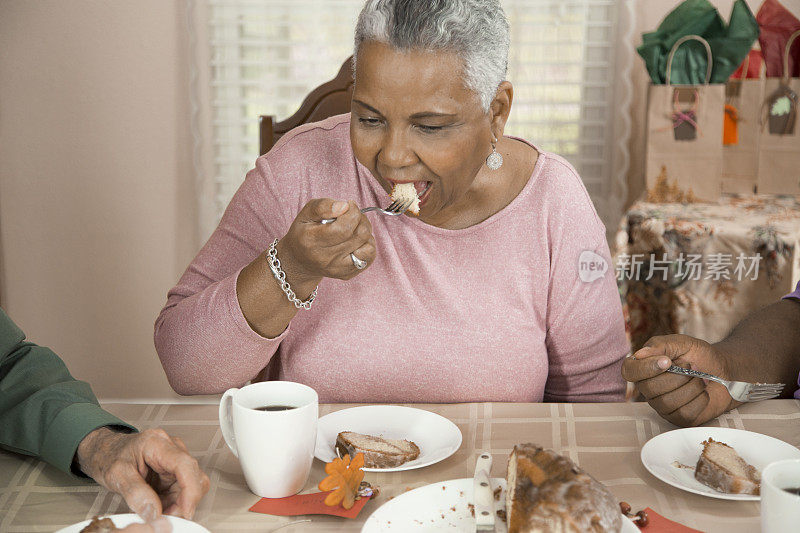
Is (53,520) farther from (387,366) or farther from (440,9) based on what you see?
(440,9)

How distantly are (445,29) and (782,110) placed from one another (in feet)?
5.41

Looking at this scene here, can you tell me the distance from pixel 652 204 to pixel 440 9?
4.81 ft

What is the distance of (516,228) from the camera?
147 cm

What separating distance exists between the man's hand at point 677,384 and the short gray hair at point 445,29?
45cm

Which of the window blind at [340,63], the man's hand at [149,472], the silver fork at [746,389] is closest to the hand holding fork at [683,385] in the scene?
the silver fork at [746,389]

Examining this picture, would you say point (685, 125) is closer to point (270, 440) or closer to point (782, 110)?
point (782, 110)

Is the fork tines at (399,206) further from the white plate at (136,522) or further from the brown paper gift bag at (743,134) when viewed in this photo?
the brown paper gift bag at (743,134)

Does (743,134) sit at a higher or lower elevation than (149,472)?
higher

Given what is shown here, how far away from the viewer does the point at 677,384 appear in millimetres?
1127

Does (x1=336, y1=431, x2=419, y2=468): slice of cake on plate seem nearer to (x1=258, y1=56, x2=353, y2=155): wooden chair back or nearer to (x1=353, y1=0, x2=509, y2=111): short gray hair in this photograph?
(x1=353, y1=0, x2=509, y2=111): short gray hair

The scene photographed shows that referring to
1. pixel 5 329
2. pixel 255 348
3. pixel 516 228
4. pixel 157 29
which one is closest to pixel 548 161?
pixel 516 228

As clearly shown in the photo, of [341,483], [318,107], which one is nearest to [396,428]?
[341,483]

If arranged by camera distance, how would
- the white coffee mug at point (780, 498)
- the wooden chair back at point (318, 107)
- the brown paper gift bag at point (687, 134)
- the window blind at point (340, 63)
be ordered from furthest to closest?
the window blind at point (340, 63) → the brown paper gift bag at point (687, 134) → the wooden chair back at point (318, 107) → the white coffee mug at point (780, 498)

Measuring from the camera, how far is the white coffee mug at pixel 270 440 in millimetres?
932
